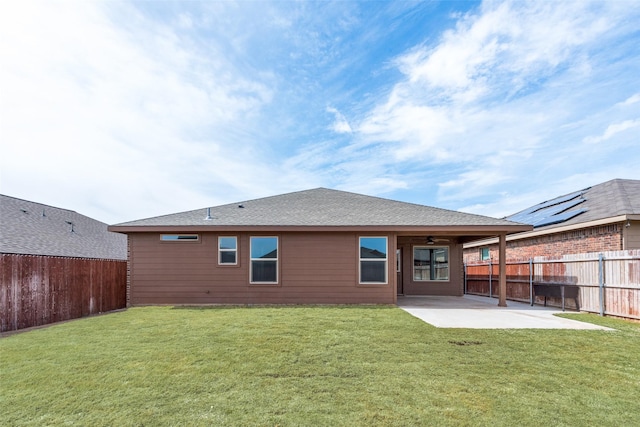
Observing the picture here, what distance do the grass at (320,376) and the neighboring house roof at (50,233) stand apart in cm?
708

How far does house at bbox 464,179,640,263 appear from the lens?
29.0 ft

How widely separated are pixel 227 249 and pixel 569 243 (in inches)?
424

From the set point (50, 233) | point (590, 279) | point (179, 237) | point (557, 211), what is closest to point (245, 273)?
point (179, 237)

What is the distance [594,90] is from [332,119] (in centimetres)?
925

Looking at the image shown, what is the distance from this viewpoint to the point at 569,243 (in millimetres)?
10805

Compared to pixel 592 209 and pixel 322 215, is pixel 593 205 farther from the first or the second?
pixel 322 215

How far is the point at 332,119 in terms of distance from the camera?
1463cm

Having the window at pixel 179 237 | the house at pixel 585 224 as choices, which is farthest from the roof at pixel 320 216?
the house at pixel 585 224

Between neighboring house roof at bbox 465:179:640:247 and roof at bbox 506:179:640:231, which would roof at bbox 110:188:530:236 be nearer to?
neighboring house roof at bbox 465:179:640:247

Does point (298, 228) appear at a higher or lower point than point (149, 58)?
lower

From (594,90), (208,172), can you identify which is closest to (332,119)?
(208,172)

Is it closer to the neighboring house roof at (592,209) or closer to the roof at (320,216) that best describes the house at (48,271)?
the roof at (320,216)

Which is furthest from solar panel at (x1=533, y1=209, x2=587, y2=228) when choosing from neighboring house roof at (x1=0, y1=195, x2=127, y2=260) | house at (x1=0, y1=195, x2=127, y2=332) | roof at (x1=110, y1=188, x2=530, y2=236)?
neighboring house roof at (x1=0, y1=195, x2=127, y2=260)

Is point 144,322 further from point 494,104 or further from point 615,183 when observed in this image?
point 615,183
